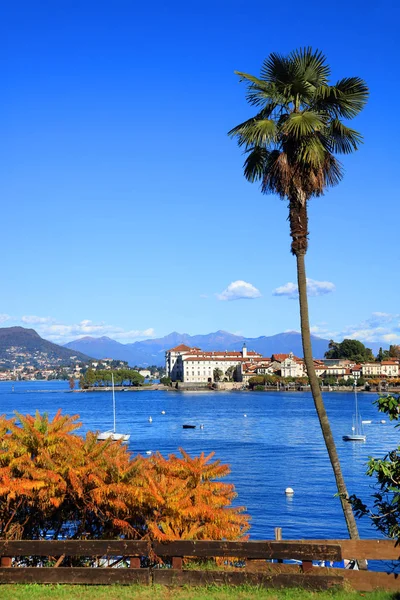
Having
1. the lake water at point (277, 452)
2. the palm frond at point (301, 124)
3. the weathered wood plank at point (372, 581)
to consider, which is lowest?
the lake water at point (277, 452)

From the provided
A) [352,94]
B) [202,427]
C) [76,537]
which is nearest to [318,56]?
[352,94]

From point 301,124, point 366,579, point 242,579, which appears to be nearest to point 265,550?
point 242,579

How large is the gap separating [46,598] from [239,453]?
6757cm

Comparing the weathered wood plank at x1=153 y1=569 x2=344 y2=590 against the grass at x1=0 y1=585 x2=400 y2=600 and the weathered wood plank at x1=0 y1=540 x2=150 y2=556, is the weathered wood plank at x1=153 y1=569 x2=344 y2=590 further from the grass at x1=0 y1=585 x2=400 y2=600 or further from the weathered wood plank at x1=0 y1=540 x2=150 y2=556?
the weathered wood plank at x1=0 y1=540 x2=150 y2=556

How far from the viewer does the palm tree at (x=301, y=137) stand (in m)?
17.1

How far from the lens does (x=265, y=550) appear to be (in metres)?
11.2

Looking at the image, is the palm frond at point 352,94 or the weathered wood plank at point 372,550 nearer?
the weathered wood plank at point 372,550

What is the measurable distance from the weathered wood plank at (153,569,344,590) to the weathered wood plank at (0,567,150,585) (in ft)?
1.08

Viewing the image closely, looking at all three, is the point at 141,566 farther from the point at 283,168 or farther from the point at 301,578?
the point at 283,168

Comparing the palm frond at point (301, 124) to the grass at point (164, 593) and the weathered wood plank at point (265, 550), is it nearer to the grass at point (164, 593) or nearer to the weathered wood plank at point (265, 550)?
the weathered wood plank at point (265, 550)

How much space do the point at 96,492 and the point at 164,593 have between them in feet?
8.22

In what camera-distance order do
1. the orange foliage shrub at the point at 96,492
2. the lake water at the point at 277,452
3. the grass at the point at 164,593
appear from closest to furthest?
the grass at the point at 164,593, the orange foliage shrub at the point at 96,492, the lake water at the point at 277,452

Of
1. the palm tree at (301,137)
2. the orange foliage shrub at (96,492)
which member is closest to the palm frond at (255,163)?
the palm tree at (301,137)

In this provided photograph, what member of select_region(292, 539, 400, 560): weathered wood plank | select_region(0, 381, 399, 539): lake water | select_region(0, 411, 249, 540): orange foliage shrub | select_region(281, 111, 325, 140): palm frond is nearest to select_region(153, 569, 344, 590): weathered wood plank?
select_region(292, 539, 400, 560): weathered wood plank
